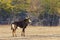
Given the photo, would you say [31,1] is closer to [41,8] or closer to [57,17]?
[41,8]

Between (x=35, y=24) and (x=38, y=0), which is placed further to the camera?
(x=38, y=0)

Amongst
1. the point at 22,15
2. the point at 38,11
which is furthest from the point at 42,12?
the point at 22,15

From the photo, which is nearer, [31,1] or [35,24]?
[35,24]

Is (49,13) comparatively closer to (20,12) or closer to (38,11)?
(38,11)

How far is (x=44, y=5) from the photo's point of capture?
52.5 m

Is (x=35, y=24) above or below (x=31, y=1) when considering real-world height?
below

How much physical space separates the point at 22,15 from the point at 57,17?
729 centimetres

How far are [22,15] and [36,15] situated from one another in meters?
3.30

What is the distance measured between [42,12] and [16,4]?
18.3 ft

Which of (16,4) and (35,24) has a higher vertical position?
(16,4)

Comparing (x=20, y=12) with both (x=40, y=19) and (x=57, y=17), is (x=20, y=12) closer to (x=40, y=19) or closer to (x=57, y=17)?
(x=40, y=19)

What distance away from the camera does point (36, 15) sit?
51.3 meters

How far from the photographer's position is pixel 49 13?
50906mm

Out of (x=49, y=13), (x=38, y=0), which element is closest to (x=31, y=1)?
(x=38, y=0)
